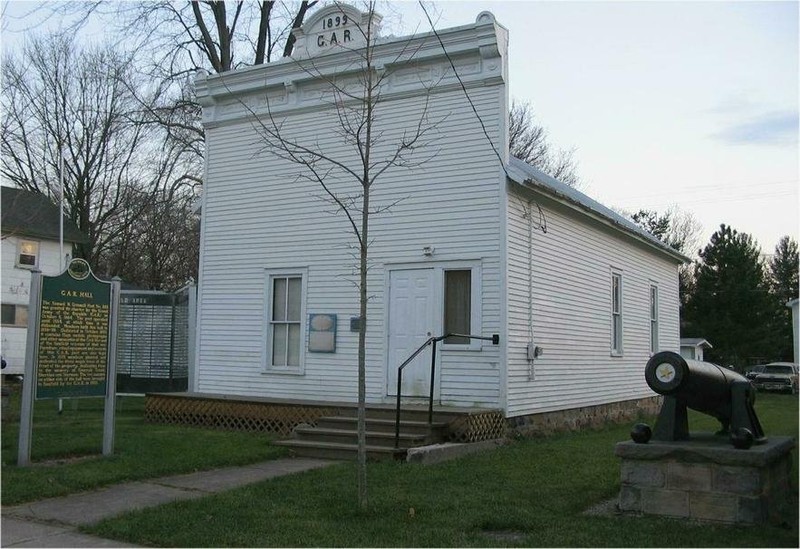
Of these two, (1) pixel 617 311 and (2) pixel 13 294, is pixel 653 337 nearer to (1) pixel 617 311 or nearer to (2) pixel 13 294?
(1) pixel 617 311

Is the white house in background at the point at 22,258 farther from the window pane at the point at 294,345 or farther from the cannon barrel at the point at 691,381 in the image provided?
the cannon barrel at the point at 691,381

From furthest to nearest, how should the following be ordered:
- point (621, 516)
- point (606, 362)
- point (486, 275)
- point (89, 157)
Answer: point (89, 157)
point (606, 362)
point (486, 275)
point (621, 516)

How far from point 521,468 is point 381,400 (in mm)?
3961

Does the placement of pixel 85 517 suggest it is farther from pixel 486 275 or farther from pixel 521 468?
pixel 486 275

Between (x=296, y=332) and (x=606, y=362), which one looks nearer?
(x=296, y=332)

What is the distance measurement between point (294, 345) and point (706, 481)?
28.9 feet

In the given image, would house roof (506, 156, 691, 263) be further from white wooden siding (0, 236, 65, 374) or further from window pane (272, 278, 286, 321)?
white wooden siding (0, 236, 65, 374)

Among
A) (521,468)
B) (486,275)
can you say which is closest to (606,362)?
(486,275)

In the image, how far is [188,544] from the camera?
6113 millimetres

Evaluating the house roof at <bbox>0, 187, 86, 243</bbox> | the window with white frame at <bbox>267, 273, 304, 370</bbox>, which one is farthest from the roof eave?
the house roof at <bbox>0, 187, 86, 243</bbox>

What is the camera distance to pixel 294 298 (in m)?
14.4

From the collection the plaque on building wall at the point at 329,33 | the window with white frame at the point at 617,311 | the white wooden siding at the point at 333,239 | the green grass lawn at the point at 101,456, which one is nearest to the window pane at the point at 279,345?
the white wooden siding at the point at 333,239

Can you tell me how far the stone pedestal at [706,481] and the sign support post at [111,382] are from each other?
627 centimetres

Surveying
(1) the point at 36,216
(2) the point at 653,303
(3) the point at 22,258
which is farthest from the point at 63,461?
(3) the point at 22,258
